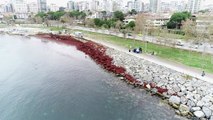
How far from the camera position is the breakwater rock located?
20833 mm

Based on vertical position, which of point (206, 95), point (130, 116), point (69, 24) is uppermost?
point (69, 24)

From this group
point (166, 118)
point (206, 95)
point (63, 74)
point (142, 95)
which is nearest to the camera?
point (166, 118)

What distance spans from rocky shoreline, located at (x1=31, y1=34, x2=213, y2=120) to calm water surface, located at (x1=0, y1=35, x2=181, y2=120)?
160 centimetres

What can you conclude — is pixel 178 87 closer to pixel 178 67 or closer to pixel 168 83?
pixel 168 83

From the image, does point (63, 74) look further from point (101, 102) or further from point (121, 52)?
point (121, 52)

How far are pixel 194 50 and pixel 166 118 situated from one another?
26871mm

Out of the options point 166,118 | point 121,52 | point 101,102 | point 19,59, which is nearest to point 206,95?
point 166,118

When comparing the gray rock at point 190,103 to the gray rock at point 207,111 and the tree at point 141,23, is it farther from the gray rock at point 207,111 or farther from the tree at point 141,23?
the tree at point 141,23

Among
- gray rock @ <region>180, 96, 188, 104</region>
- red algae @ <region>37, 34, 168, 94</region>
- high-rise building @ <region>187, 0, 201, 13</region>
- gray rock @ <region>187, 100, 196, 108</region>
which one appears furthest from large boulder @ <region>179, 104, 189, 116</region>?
high-rise building @ <region>187, 0, 201, 13</region>

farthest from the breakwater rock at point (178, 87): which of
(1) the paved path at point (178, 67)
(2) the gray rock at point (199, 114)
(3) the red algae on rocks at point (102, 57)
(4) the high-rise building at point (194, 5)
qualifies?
(4) the high-rise building at point (194, 5)

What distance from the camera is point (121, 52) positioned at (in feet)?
133

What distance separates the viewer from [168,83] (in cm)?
2612

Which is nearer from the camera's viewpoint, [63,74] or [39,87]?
[39,87]

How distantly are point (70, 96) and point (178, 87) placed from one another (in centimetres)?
1403
